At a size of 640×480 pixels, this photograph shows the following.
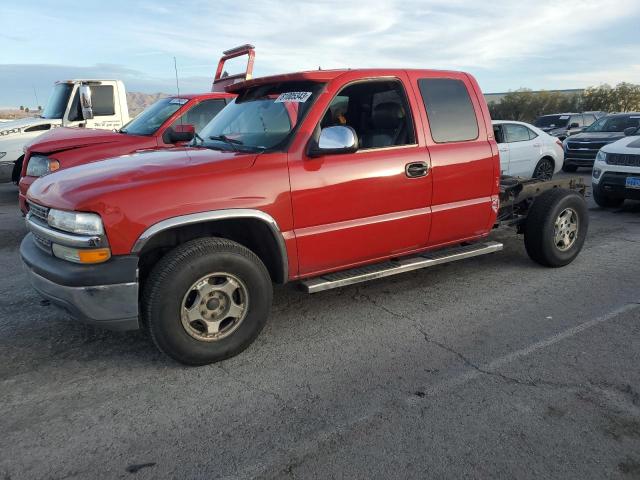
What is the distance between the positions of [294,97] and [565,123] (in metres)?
18.5

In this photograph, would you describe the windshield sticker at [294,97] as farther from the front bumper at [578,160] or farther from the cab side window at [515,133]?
the front bumper at [578,160]

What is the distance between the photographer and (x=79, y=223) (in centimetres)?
310

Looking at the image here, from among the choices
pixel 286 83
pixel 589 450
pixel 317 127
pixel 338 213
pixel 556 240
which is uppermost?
pixel 286 83

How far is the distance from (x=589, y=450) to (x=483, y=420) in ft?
1.72

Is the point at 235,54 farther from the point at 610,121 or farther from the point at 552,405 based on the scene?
the point at 610,121

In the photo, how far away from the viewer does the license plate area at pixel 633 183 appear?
26.0ft

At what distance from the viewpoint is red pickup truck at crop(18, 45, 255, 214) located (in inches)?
257

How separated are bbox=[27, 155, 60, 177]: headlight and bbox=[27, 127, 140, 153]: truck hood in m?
0.12

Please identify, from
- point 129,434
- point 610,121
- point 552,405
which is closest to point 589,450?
point 552,405

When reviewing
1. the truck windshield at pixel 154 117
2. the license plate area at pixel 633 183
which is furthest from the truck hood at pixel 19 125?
the license plate area at pixel 633 183

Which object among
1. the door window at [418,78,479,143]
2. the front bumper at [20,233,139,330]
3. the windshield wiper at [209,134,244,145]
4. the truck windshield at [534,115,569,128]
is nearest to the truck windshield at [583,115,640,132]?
the truck windshield at [534,115,569,128]

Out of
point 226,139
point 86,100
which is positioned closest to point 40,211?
point 226,139

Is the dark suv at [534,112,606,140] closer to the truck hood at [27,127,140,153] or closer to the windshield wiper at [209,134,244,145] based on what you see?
the truck hood at [27,127,140,153]

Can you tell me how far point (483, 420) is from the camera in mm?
2832
